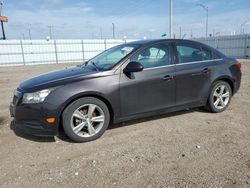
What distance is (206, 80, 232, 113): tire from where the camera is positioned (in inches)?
171

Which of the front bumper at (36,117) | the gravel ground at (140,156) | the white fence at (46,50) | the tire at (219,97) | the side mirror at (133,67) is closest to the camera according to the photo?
the gravel ground at (140,156)

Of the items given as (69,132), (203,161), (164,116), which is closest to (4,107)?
(69,132)

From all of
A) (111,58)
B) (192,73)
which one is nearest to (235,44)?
(192,73)

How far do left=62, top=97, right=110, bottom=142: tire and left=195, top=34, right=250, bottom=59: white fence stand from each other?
22.9 meters

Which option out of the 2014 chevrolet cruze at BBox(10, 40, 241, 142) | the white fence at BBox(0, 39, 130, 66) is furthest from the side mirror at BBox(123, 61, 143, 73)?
the white fence at BBox(0, 39, 130, 66)

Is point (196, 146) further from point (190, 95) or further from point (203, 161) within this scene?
point (190, 95)

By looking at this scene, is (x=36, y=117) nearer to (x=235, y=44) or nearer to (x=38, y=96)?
(x=38, y=96)

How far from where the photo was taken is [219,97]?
14.6 feet

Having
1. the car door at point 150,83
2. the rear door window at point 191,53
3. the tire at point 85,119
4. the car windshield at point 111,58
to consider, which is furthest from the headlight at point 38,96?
the rear door window at point 191,53

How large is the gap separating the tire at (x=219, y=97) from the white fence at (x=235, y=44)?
Answer: 2040 cm

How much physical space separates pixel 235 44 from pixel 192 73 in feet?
74.3

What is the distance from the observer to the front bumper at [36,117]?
3.05 metres

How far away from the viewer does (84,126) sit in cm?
334

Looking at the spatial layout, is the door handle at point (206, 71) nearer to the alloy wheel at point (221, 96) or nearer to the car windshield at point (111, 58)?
the alloy wheel at point (221, 96)
